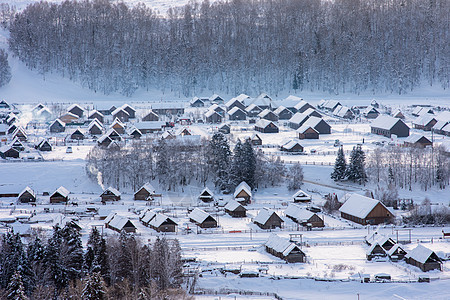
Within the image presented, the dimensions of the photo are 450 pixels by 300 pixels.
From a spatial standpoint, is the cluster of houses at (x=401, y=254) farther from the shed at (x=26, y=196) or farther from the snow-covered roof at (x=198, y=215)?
the shed at (x=26, y=196)

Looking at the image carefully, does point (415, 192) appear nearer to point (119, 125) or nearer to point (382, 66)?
point (119, 125)

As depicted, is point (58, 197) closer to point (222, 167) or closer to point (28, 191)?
point (28, 191)

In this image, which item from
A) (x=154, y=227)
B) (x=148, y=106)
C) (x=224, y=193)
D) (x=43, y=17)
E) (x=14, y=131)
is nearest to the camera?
(x=154, y=227)

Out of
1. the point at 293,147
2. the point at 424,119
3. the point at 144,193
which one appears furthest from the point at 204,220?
the point at 424,119

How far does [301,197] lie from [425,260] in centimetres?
1629

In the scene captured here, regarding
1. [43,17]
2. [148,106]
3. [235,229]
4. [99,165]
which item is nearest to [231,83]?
[148,106]

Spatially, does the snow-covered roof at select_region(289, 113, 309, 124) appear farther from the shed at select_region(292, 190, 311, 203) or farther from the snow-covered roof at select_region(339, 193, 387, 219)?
the snow-covered roof at select_region(339, 193, 387, 219)

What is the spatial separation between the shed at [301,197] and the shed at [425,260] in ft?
48.2

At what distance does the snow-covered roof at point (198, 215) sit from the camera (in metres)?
43.6

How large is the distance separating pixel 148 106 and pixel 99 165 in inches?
1623

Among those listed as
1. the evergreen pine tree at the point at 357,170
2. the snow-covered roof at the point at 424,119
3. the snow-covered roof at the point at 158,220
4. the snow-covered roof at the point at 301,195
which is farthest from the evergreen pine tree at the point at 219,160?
the snow-covered roof at the point at 424,119

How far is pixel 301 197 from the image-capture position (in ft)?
165

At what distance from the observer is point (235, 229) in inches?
1699

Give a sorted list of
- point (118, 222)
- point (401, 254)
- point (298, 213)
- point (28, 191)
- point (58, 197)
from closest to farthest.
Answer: point (401, 254) → point (118, 222) → point (298, 213) → point (58, 197) → point (28, 191)
